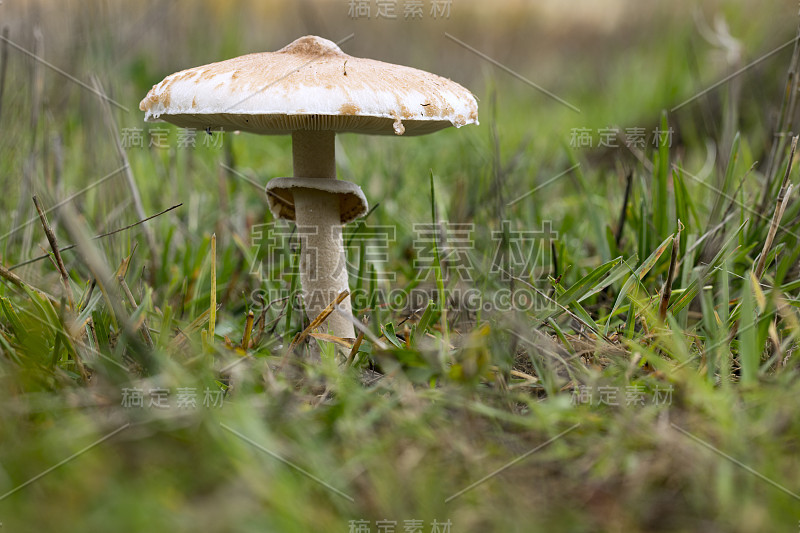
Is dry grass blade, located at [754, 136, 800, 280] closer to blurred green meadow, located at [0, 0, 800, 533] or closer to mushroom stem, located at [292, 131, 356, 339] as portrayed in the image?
blurred green meadow, located at [0, 0, 800, 533]

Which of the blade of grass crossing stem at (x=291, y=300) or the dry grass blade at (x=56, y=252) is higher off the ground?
the dry grass blade at (x=56, y=252)

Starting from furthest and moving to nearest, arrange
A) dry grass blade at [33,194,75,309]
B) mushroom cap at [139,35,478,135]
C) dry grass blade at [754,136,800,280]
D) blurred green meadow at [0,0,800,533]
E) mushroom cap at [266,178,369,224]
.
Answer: mushroom cap at [266,178,369,224] → dry grass blade at [754,136,800,280] → dry grass blade at [33,194,75,309] → mushroom cap at [139,35,478,135] → blurred green meadow at [0,0,800,533]

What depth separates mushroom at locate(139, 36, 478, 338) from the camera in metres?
1.85

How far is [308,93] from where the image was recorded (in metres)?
1.83

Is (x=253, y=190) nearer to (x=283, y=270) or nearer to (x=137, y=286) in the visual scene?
(x=283, y=270)

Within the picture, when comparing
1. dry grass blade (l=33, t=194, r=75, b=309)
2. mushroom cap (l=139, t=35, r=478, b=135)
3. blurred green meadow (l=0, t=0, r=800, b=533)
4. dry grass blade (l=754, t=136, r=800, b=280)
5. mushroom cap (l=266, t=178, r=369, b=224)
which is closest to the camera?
blurred green meadow (l=0, t=0, r=800, b=533)

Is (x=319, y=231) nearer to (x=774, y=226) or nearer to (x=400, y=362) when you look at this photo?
(x=400, y=362)

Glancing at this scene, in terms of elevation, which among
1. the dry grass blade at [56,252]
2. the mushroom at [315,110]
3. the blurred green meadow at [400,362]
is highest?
the mushroom at [315,110]

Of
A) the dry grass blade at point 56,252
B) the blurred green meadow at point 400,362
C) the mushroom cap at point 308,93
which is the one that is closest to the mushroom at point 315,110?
the mushroom cap at point 308,93

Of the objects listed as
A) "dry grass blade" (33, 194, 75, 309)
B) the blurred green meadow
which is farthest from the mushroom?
"dry grass blade" (33, 194, 75, 309)

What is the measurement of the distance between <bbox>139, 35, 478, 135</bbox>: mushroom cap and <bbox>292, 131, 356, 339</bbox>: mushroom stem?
0.62 feet

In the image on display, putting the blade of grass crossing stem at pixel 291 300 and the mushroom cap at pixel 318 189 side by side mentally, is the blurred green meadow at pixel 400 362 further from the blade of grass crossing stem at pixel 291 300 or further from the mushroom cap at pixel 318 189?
the mushroom cap at pixel 318 189

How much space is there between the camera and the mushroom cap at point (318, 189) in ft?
7.76

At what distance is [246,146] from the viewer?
16.7 feet
